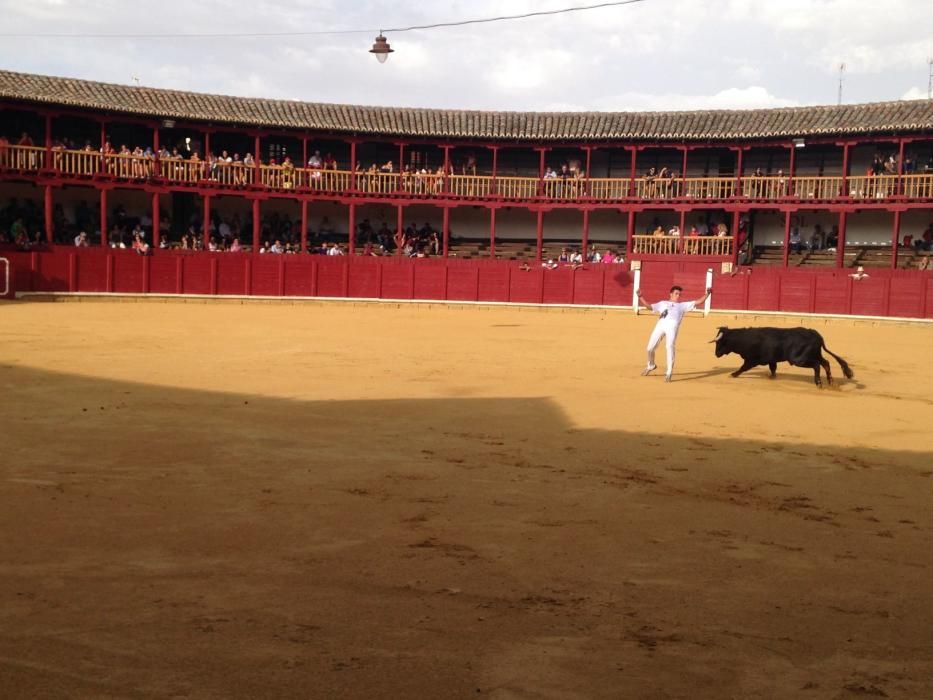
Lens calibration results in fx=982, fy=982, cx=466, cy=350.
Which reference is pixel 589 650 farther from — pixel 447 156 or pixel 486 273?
pixel 447 156

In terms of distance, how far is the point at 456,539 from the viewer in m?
4.87

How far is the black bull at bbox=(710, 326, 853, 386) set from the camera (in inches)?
462

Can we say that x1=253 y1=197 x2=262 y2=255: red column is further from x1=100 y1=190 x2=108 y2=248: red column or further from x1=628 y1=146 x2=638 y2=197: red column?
x1=628 y1=146 x2=638 y2=197: red column

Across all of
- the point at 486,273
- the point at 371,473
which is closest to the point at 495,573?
the point at 371,473

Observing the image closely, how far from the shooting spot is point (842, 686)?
3.13 m

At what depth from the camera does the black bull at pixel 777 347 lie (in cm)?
1173

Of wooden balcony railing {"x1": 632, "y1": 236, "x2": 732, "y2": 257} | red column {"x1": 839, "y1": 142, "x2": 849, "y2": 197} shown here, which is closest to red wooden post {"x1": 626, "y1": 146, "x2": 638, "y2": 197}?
wooden balcony railing {"x1": 632, "y1": 236, "x2": 732, "y2": 257}

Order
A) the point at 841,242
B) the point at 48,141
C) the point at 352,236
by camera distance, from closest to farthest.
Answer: the point at 48,141, the point at 841,242, the point at 352,236

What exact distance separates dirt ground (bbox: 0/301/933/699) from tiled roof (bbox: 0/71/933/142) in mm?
21171

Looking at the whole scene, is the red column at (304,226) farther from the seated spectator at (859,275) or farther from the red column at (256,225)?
the seated spectator at (859,275)

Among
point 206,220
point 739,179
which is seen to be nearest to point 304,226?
point 206,220

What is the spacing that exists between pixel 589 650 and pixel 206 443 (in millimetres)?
4527

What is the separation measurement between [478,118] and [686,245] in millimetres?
9030

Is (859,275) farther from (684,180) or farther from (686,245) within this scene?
(684,180)
